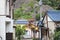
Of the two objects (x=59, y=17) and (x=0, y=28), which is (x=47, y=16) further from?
(x=0, y=28)

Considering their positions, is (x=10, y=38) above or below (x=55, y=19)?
below

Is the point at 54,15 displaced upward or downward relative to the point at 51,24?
upward

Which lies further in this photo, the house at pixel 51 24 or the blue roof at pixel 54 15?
the blue roof at pixel 54 15

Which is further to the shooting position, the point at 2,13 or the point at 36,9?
the point at 36,9

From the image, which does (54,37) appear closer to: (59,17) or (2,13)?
(59,17)

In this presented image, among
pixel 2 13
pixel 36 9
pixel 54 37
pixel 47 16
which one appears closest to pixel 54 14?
pixel 47 16

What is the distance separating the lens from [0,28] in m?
24.6

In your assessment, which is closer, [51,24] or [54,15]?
[51,24]

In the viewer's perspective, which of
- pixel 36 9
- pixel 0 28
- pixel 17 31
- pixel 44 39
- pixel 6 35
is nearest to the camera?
pixel 0 28

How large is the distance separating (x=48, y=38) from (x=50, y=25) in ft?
5.49

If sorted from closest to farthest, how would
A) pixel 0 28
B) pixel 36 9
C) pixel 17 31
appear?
pixel 0 28 < pixel 17 31 < pixel 36 9

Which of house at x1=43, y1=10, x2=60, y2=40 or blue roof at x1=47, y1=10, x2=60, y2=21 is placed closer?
house at x1=43, y1=10, x2=60, y2=40

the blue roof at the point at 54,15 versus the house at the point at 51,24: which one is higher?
the blue roof at the point at 54,15

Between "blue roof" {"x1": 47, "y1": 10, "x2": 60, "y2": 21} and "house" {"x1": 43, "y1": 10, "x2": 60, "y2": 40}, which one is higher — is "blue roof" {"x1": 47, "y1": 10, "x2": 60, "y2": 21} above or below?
above
